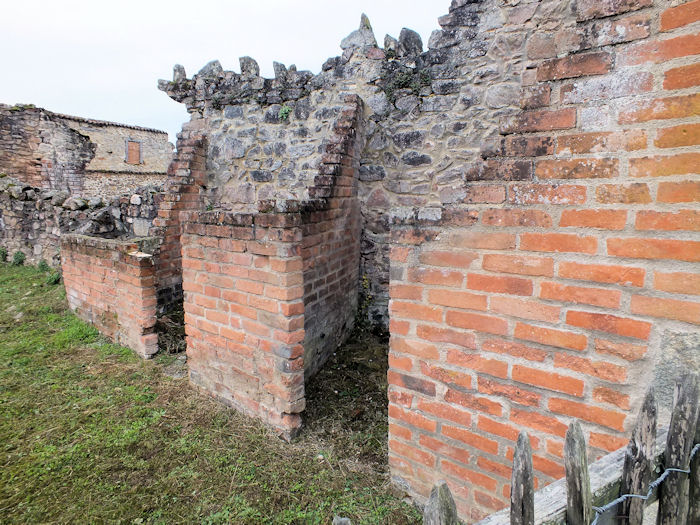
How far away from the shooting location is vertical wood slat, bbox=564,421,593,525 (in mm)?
851

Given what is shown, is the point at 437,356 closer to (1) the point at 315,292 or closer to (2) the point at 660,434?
(2) the point at 660,434

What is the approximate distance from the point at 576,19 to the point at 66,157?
1762cm

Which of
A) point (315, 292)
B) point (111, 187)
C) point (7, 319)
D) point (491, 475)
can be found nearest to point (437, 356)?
point (491, 475)

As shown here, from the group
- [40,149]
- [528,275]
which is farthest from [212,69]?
[40,149]

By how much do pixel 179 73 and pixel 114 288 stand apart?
3.34 m

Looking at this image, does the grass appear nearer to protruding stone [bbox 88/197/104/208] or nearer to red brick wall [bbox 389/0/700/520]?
red brick wall [bbox 389/0/700/520]

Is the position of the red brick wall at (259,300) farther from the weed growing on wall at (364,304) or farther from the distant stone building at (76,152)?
the distant stone building at (76,152)

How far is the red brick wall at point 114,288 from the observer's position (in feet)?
12.8

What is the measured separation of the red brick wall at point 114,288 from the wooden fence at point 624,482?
12.9ft

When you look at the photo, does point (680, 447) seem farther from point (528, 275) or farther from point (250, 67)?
point (250, 67)

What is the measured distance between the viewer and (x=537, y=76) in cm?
156

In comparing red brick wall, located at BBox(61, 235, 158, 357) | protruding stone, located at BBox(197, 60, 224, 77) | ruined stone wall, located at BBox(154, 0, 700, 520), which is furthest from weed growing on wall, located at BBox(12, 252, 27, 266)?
ruined stone wall, located at BBox(154, 0, 700, 520)

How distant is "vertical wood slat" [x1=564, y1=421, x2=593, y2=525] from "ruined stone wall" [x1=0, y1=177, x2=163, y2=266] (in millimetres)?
6899

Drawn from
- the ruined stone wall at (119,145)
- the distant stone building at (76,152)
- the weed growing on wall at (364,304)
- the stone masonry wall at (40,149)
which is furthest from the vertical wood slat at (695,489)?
the ruined stone wall at (119,145)
